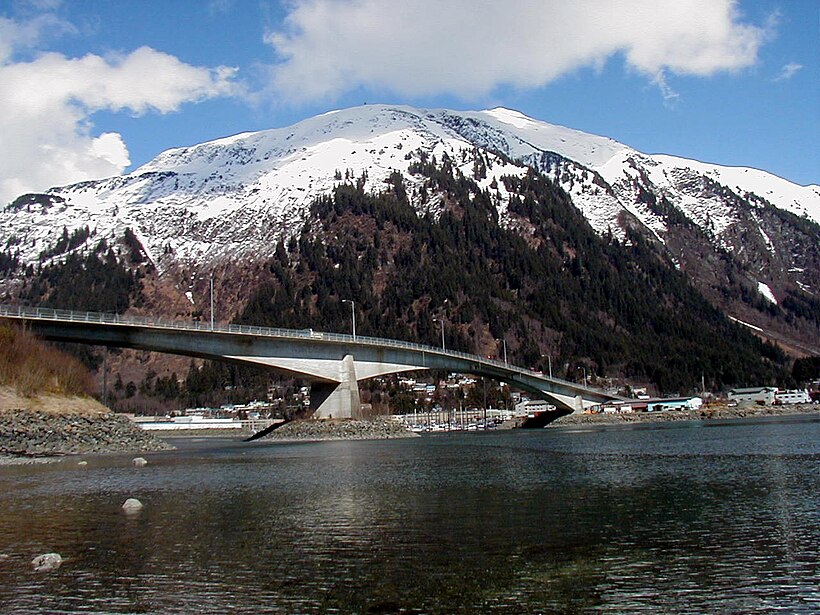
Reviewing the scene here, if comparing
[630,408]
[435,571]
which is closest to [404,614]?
[435,571]

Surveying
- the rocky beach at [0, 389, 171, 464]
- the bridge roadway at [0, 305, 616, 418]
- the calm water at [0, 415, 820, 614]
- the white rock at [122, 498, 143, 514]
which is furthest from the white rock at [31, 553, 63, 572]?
the bridge roadway at [0, 305, 616, 418]

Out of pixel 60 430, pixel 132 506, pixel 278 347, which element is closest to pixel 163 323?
pixel 278 347

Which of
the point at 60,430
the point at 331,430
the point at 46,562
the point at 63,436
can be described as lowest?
the point at 331,430

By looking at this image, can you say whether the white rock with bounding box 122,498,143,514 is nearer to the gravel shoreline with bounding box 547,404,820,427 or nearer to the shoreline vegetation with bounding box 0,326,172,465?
the shoreline vegetation with bounding box 0,326,172,465

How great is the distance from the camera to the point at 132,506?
34094mm

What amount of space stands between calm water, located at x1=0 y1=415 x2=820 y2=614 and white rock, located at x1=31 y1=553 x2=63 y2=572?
28 centimetres

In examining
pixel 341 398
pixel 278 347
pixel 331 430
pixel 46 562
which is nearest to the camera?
pixel 46 562

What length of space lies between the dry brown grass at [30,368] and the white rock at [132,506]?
5239 cm

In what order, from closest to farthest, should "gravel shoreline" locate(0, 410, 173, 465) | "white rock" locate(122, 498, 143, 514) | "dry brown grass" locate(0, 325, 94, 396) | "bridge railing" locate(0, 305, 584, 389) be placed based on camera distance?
"white rock" locate(122, 498, 143, 514)
"gravel shoreline" locate(0, 410, 173, 465)
"dry brown grass" locate(0, 325, 94, 396)
"bridge railing" locate(0, 305, 584, 389)

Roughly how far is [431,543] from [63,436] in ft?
210

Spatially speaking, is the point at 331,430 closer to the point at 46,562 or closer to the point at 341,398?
the point at 341,398

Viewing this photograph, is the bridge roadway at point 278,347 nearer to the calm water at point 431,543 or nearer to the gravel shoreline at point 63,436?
the gravel shoreline at point 63,436

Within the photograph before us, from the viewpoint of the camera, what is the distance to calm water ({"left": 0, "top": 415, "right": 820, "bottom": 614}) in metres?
17.4

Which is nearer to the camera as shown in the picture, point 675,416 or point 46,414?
point 46,414
